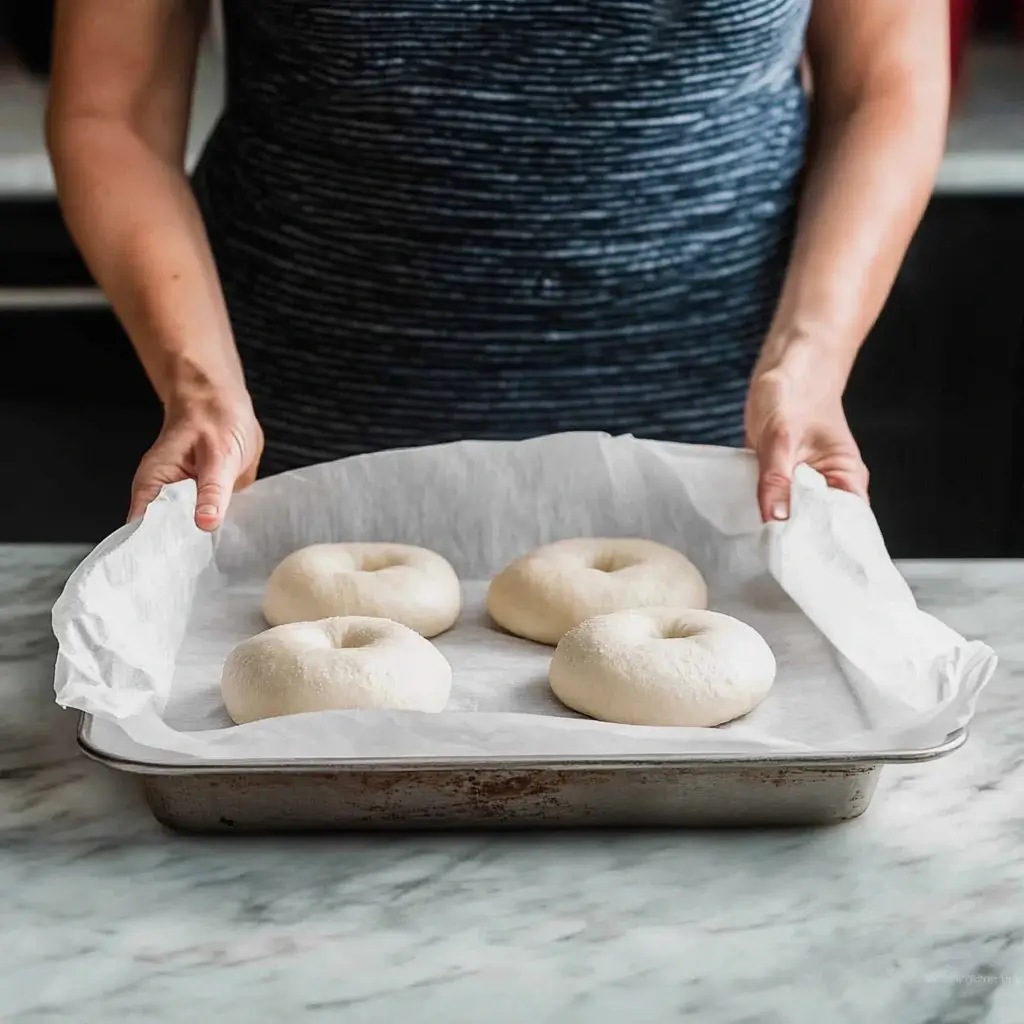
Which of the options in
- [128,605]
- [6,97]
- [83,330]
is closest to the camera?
Result: [128,605]

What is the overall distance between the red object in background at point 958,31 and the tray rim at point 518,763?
1.64 m

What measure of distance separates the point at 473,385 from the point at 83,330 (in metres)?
0.76

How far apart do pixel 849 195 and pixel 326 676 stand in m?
0.59

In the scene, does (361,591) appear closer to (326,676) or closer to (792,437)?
(326,676)

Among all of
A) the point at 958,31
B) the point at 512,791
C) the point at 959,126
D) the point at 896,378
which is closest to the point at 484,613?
the point at 512,791

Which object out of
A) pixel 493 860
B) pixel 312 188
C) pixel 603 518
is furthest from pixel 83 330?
pixel 493 860

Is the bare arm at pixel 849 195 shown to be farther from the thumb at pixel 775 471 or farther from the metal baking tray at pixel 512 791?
the metal baking tray at pixel 512 791

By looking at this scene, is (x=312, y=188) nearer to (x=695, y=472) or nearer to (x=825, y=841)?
(x=695, y=472)

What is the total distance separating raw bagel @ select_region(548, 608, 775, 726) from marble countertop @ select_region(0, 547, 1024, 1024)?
10 centimetres

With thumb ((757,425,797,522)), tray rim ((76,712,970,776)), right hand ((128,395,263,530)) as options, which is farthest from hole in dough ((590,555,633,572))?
tray rim ((76,712,970,776))

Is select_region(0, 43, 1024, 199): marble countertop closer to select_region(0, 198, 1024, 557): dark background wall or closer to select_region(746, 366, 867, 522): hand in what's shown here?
select_region(0, 198, 1024, 557): dark background wall

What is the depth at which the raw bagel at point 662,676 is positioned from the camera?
0.80 m

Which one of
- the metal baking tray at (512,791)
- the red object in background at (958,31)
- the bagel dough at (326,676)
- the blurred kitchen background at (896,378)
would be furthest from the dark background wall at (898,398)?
the metal baking tray at (512,791)

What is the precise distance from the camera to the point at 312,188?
1146 millimetres
